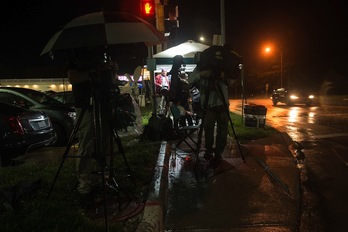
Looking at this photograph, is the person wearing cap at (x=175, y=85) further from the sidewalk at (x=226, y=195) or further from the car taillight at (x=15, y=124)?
the car taillight at (x=15, y=124)

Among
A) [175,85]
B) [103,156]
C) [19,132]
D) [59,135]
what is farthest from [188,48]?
[103,156]

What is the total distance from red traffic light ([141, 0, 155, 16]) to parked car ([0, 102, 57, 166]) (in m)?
4.56

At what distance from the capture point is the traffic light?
407 inches

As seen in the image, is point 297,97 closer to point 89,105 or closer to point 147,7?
point 147,7

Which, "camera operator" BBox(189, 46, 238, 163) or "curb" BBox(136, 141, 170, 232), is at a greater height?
"camera operator" BBox(189, 46, 238, 163)

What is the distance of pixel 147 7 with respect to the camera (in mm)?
10367

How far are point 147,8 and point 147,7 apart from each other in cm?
3

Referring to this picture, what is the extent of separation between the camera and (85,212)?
4031 mm

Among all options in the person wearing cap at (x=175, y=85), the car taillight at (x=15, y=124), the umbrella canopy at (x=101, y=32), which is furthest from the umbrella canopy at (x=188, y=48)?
the umbrella canopy at (x=101, y=32)

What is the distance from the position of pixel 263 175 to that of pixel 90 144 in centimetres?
280

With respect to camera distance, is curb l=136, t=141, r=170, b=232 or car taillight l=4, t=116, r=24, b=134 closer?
curb l=136, t=141, r=170, b=232

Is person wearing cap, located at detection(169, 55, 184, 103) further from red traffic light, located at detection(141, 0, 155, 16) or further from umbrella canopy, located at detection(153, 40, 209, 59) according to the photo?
umbrella canopy, located at detection(153, 40, 209, 59)

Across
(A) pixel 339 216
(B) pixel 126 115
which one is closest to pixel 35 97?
(B) pixel 126 115

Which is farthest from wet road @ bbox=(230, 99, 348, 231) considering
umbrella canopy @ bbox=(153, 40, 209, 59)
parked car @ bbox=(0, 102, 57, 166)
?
parked car @ bbox=(0, 102, 57, 166)
